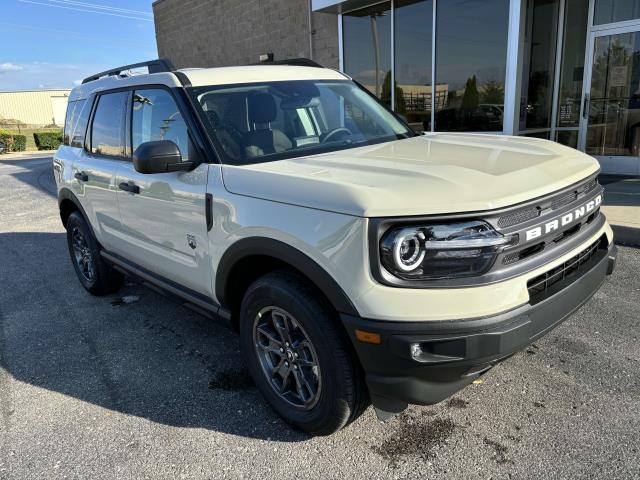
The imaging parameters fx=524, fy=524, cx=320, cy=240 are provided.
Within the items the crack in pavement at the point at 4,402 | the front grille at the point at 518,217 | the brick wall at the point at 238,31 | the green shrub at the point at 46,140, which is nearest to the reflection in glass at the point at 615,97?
the brick wall at the point at 238,31

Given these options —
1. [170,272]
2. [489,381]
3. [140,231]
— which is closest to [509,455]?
[489,381]

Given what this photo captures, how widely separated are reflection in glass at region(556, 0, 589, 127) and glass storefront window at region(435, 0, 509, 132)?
1603mm

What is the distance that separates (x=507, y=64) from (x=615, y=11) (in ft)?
6.85

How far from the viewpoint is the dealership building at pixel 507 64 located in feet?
28.4

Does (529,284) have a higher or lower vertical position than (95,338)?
higher

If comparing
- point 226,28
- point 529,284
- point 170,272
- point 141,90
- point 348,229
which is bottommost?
point 170,272

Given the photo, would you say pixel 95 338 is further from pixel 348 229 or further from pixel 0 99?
pixel 0 99

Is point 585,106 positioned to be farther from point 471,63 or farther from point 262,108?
point 262,108

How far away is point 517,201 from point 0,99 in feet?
219

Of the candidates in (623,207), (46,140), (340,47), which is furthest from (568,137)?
(46,140)

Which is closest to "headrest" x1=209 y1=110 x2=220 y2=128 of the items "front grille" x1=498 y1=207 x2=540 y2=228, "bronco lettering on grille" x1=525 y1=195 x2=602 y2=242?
"front grille" x1=498 y1=207 x2=540 y2=228

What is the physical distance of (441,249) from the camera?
7.11 feet

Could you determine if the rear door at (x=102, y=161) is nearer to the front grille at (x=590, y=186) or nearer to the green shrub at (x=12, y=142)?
the front grille at (x=590, y=186)

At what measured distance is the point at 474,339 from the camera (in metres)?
2.12
